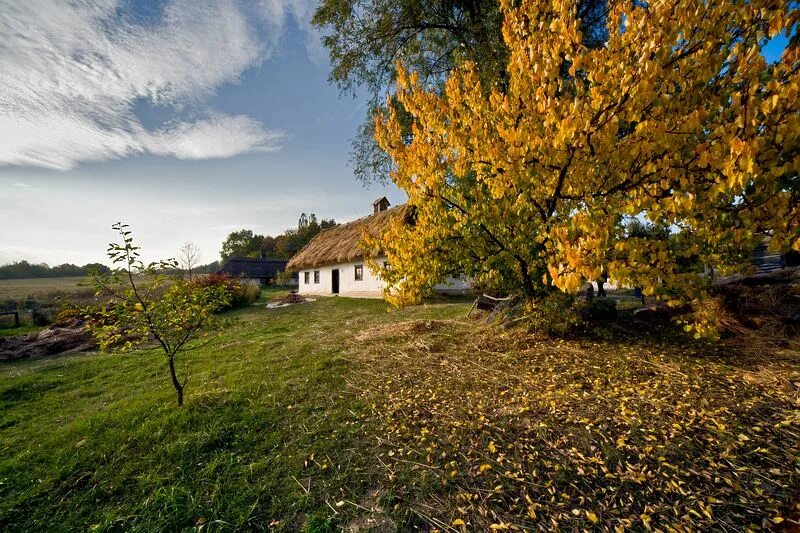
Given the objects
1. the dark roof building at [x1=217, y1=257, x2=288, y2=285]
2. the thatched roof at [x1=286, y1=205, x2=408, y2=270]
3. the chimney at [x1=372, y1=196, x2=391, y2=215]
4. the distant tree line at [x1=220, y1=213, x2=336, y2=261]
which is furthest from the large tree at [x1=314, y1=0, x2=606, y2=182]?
the distant tree line at [x1=220, y1=213, x2=336, y2=261]

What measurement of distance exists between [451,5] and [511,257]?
24.3 feet

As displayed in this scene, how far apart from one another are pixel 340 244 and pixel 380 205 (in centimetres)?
451

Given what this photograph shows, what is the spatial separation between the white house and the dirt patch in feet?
34.1

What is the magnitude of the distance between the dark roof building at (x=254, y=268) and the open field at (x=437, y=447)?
3452 centimetres

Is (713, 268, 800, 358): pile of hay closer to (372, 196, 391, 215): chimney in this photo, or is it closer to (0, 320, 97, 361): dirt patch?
(0, 320, 97, 361): dirt patch

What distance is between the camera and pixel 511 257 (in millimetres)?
4719

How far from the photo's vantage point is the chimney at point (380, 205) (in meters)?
22.6

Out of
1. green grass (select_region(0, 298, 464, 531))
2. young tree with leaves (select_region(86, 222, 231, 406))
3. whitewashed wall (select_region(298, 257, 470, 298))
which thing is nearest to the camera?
green grass (select_region(0, 298, 464, 531))

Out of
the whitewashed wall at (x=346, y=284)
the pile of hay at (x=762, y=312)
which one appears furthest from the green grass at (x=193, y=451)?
the whitewashed wall at (x=346, y=284)

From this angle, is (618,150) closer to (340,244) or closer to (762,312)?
(762,312)

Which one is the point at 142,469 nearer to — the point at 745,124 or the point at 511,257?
the point at 511,257

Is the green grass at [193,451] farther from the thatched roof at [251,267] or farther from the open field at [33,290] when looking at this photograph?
the thatched roof at [251,267]

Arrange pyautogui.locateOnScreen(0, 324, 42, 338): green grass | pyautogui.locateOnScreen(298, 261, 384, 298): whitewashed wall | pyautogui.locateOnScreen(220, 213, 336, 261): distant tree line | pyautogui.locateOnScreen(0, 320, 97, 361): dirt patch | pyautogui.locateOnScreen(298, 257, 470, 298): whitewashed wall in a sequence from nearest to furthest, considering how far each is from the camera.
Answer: pyautogui.locateOnScreen(0, 320, 97, 361): dirt patch, pyautogui.locateOnScreen(0, 324, 42, 338): green grass, pyautogui.locateOnScreen(298, 257, 470, 298): whitewashed wall, pyautogui.locateOnScreen(298, 261, 384, 298): whitewashed wall, pyautogui.locateOnScreen(220, 213, 336, 261): distant tree line

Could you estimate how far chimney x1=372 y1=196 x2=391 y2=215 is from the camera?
22.6 m
